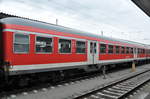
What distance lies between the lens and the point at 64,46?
9.40m

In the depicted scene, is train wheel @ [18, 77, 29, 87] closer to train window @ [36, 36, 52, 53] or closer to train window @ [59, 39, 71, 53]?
train window @ [36, 36, 52, 53]

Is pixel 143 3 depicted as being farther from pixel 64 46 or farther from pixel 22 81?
pixel 22 81

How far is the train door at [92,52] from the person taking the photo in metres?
11.6

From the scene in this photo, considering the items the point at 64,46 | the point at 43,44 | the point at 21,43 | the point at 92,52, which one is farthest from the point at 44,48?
the point at 92,52

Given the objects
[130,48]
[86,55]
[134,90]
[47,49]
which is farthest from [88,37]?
[130,48]

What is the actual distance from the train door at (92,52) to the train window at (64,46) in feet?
7.36

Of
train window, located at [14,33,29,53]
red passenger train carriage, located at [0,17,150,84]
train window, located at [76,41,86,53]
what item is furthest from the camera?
train window, located at [76,41,86,53]

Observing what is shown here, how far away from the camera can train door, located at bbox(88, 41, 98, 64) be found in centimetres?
1157

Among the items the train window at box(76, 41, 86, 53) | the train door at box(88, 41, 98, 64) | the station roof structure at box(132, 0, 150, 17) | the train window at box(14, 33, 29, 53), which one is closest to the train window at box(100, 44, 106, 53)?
the train door at box(88, 41, 98, 64)

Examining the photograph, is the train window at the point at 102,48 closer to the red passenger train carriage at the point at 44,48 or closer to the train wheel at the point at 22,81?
the red passenger train carriage at the point at 44,48

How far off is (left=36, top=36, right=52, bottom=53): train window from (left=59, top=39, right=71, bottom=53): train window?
772 millimetres

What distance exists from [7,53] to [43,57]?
1.86 m

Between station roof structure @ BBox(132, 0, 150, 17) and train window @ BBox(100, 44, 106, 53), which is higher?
station roof structure @ BBox(132, 0, 150, 17)

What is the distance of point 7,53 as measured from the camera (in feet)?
22.1
